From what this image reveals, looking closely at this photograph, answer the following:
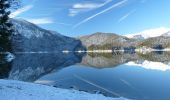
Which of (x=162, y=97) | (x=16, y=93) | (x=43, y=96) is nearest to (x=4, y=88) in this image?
(x=16, y=93)

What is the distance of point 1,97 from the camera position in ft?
81.0

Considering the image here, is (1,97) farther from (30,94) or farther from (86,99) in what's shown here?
(86,99)

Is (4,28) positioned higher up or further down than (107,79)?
higher up

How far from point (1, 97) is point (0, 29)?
21179mm

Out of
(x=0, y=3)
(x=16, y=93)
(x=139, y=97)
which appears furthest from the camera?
(x=0, y=3)

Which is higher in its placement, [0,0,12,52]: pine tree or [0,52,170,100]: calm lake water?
[0,0,12,52]: pine tree

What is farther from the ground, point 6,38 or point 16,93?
point 6,38

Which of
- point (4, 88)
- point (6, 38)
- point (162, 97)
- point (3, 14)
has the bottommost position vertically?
point (162, 97)

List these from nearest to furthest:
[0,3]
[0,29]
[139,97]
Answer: [139,97] < [0,3] < [0,29]

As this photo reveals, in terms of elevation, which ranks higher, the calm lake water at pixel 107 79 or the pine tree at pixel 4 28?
the pine tree at pixel 4 28

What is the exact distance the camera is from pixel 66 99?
26.0 m

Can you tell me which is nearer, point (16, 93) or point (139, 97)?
point (16, 93)

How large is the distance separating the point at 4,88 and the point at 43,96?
3517 mm

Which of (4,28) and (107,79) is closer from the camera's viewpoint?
(4,28)
